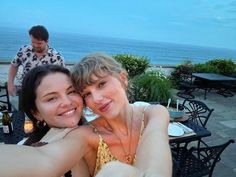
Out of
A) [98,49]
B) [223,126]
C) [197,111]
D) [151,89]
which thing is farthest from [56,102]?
[98,49]

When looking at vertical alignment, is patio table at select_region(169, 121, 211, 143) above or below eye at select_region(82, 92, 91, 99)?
below

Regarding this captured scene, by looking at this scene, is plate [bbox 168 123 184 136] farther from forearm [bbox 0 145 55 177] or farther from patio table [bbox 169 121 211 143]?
forearm [bbox 0 145 55 177]

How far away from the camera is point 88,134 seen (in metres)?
1.28

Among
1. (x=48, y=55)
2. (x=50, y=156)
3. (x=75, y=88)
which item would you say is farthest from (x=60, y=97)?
(x=48, y=55)

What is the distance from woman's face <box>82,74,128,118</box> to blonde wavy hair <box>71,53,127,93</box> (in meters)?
0.02

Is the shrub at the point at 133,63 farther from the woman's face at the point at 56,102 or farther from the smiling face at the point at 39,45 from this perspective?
the woman's face at the point at 56,102

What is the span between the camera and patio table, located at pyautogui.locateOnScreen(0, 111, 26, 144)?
273cm

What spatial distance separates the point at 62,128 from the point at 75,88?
0.19 m

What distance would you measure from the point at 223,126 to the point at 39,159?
6029mm

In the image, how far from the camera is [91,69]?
4.46 feet

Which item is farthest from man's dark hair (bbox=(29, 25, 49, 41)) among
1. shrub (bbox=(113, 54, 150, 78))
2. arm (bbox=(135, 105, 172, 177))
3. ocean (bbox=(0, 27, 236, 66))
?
ocean (bbox=(0, 27, 236, 66))

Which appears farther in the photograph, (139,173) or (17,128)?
(17,128)

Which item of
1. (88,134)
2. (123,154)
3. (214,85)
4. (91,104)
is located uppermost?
(91,104)

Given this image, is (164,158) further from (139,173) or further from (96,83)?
(96,83)
